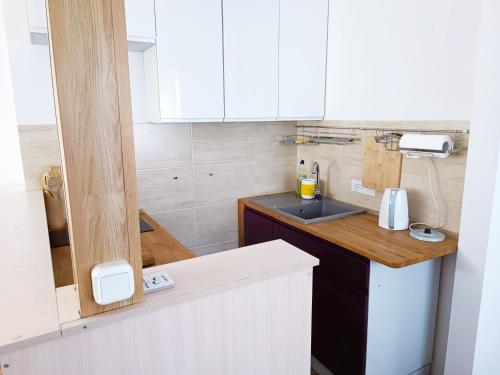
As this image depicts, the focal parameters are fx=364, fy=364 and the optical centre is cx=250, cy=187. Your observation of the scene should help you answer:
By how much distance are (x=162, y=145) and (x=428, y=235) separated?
161cm

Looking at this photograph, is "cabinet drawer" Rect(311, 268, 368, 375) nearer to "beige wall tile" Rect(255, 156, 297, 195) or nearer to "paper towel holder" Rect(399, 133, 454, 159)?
"paper towel holder" Rect(399, 133, 454, 159)

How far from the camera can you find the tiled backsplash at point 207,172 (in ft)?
7.63

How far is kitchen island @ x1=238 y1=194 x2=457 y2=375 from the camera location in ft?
5.55

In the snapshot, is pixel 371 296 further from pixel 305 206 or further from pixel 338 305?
pixel 305 206

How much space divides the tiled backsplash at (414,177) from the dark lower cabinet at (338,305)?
523 millimetres

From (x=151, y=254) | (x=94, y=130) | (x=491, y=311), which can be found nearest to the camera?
(x=94, y=130)

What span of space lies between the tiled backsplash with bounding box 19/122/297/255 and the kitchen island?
0.69m

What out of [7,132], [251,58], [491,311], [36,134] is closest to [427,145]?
[491,311]

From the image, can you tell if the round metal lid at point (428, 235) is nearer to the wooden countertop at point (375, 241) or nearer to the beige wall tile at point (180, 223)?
the wooden countertop at point (375, 241)

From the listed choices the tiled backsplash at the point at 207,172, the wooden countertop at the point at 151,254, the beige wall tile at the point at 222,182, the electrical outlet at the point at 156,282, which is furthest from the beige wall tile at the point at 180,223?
the electrical outlet at the point at 156,282

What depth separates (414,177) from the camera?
1.96 m

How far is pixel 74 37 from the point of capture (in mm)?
617

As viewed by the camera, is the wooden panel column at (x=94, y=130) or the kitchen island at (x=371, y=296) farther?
the kitchen island at (x=371, y=296)

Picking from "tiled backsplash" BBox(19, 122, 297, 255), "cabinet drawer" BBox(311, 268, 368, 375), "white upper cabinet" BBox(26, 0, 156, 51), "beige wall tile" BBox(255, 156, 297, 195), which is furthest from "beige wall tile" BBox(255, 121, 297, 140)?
"cabinet drawer" BBox(311, 268, 368, 375)
